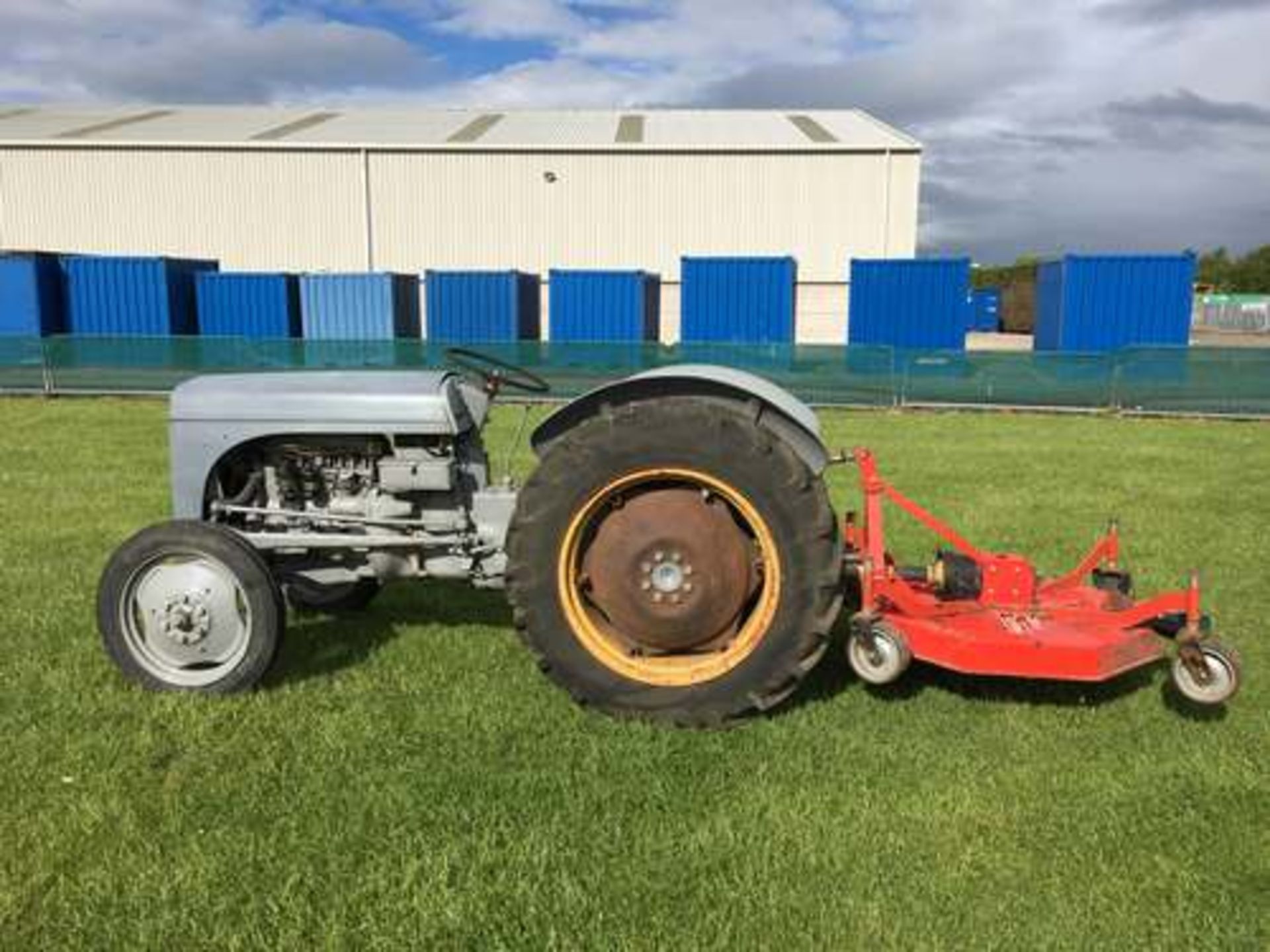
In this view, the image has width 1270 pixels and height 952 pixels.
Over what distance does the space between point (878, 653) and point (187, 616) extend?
99.9 inches

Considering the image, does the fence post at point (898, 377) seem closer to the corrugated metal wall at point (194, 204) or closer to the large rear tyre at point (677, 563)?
the large rear tyre at point (677, 563)

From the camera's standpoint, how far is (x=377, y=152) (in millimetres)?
29828

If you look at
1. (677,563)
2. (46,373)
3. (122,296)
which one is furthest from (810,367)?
(122,296)

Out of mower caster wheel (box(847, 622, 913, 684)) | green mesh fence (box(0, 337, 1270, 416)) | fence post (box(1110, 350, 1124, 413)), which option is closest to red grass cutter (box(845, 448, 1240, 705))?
mower caster wheel (box(847, 622, 913, 684))

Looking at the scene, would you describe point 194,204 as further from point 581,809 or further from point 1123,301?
point 581,809

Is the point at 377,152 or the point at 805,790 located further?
the point at 377,152

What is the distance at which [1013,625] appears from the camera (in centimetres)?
381

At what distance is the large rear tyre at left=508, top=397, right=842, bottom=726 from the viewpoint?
347 centimetres

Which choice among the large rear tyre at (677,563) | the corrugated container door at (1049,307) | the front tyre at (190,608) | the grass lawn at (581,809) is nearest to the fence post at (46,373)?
the grass lawn at (581,809)

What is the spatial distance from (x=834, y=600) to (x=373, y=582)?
230 centimetres

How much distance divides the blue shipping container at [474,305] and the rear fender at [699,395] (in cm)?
2210

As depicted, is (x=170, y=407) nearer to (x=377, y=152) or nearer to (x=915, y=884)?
(x=915, y=884)

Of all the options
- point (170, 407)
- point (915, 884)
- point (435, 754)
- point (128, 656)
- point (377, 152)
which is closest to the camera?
point (915, 884)

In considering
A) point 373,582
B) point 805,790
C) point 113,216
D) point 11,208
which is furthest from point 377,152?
point 805,790
